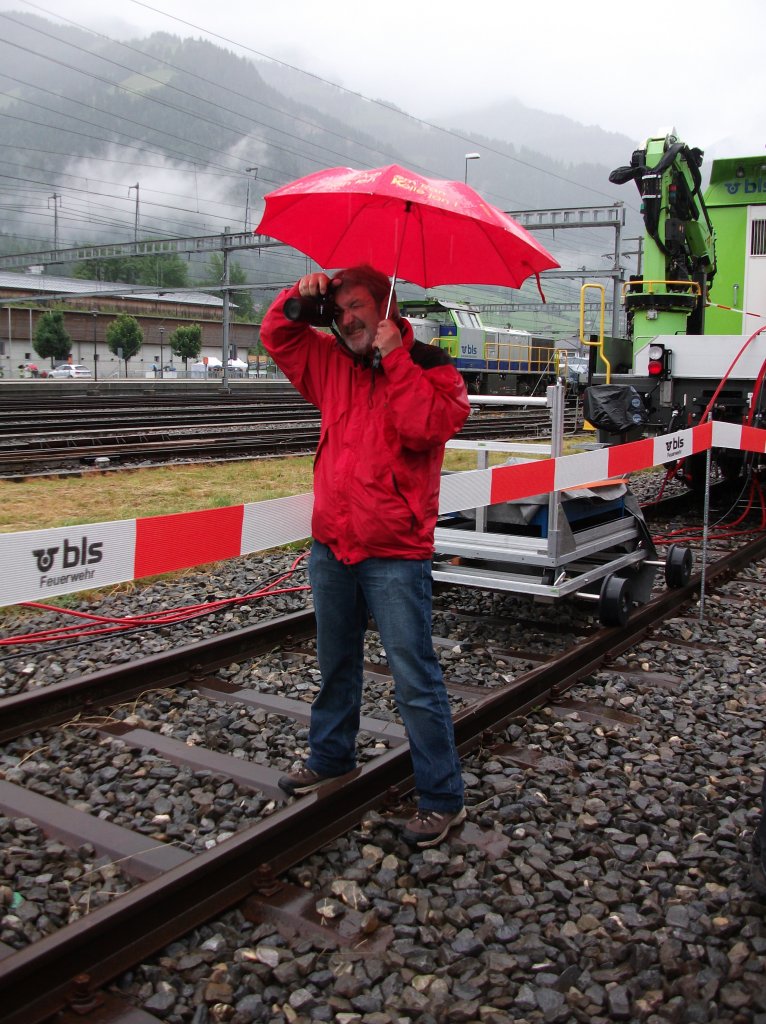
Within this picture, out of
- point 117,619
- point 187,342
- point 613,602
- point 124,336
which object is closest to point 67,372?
point 124,336

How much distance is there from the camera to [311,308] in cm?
304

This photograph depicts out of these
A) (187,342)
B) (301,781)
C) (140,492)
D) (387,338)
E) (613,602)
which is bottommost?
(301,781)

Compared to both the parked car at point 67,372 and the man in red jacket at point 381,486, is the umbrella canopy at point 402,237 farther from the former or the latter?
the parked car at point 67,372

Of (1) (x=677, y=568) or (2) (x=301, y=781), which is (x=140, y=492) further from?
(2) (x=301, y=781)

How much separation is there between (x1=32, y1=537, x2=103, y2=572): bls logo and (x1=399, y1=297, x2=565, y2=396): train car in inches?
1249

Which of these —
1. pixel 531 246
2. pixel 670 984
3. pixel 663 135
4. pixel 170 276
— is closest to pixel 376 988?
pixel 670 984

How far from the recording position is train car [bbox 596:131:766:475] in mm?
9805

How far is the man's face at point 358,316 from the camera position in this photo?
118 inches

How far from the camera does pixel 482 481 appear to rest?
4.92 metres

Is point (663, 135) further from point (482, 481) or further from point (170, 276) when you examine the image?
point (170, 276)

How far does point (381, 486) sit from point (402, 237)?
39.3 inches

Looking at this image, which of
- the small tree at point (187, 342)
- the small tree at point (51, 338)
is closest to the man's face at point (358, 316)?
the small tree at point (51, 338)

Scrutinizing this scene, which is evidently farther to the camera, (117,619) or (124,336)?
(124,336)

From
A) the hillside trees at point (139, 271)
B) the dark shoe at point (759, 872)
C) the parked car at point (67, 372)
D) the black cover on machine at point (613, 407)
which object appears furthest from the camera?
the hillside trees at point (139, 271)
